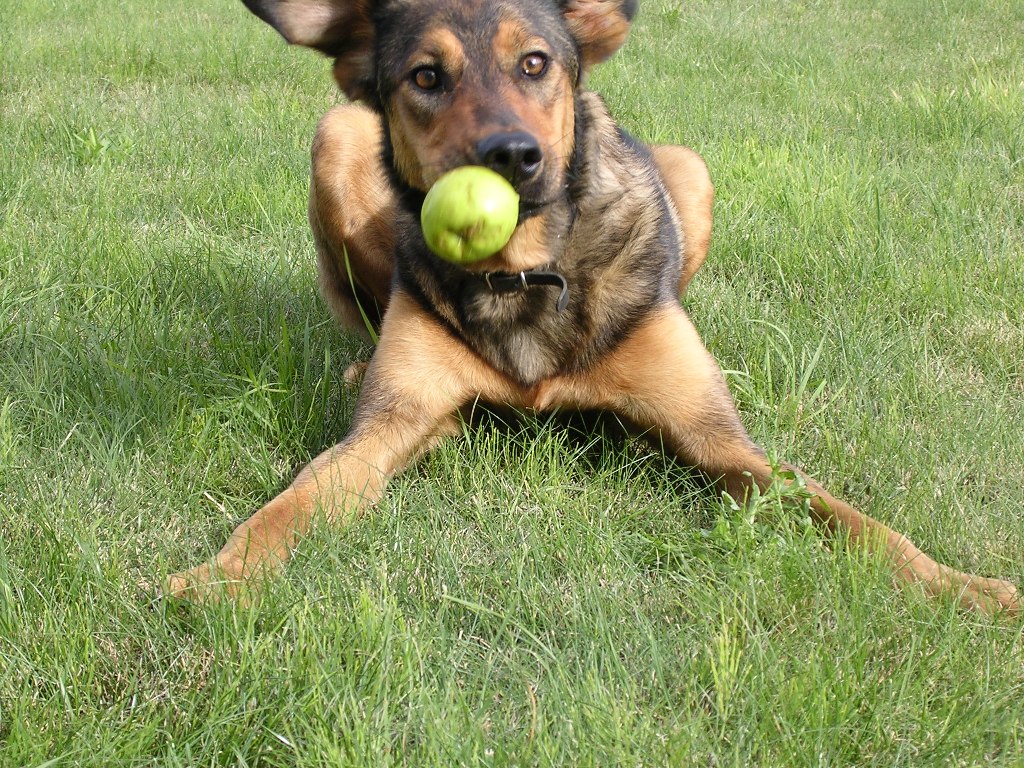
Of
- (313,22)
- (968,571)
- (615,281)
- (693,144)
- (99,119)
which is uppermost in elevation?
(313,22)

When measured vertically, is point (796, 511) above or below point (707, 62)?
above

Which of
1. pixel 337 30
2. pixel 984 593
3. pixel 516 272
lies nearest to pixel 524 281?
pixel 516 272

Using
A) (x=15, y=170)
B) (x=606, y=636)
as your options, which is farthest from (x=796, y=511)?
(x=15, y=170)

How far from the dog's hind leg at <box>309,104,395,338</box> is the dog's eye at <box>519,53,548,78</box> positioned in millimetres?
1276

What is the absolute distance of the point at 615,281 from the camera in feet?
10.9

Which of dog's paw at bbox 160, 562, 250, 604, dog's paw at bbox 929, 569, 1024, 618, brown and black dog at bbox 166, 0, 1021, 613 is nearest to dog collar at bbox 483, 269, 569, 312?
brown and black dog at bbox 166, 0, 1021, 613

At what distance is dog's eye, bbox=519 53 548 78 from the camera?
308 cm

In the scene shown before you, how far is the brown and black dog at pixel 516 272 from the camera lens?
2977mm

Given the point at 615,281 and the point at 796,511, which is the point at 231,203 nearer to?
the point at 615,281

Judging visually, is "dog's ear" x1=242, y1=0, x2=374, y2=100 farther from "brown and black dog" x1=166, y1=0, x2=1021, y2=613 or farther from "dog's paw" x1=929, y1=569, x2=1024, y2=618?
"dog's paw" x1=929, y1=569, x2=1024, y2=618

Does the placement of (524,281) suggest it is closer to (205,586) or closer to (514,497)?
(514,497)

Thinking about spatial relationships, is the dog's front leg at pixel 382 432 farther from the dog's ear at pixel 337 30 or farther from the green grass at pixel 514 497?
the dog's ear at pixel 337 30

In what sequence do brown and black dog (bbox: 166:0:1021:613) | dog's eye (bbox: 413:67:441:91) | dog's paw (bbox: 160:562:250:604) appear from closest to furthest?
dog's paw (bbox: 160:562:250:604), brown and black dog (bbox: 166:0:1021:613), dog's eye (bbox: 413:67:441:91)

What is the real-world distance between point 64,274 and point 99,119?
8.14 ft
